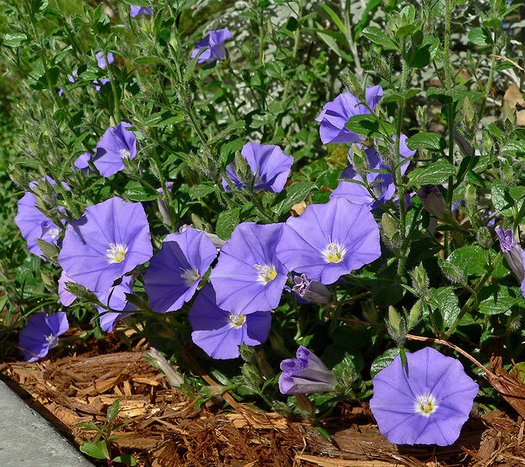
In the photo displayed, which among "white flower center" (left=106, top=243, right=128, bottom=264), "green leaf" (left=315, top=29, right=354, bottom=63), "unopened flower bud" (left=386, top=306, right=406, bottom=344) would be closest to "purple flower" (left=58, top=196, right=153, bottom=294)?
"white flower center" (left=106, top=243, right=128, bottom=264)

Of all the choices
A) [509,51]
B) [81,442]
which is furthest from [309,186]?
[509,51]

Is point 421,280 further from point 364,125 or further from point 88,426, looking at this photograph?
point 88,426

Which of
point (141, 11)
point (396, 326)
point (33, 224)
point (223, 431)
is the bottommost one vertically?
point (223, 431)

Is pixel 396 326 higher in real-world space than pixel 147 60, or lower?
lower

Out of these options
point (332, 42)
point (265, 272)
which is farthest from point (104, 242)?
point (332, 42)

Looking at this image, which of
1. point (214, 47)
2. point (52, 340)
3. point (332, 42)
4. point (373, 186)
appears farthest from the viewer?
point (332, 42)

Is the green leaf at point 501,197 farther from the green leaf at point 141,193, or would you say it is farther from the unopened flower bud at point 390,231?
the green leaf at point 141,193

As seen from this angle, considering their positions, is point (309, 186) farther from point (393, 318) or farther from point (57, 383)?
point (57, 383)
